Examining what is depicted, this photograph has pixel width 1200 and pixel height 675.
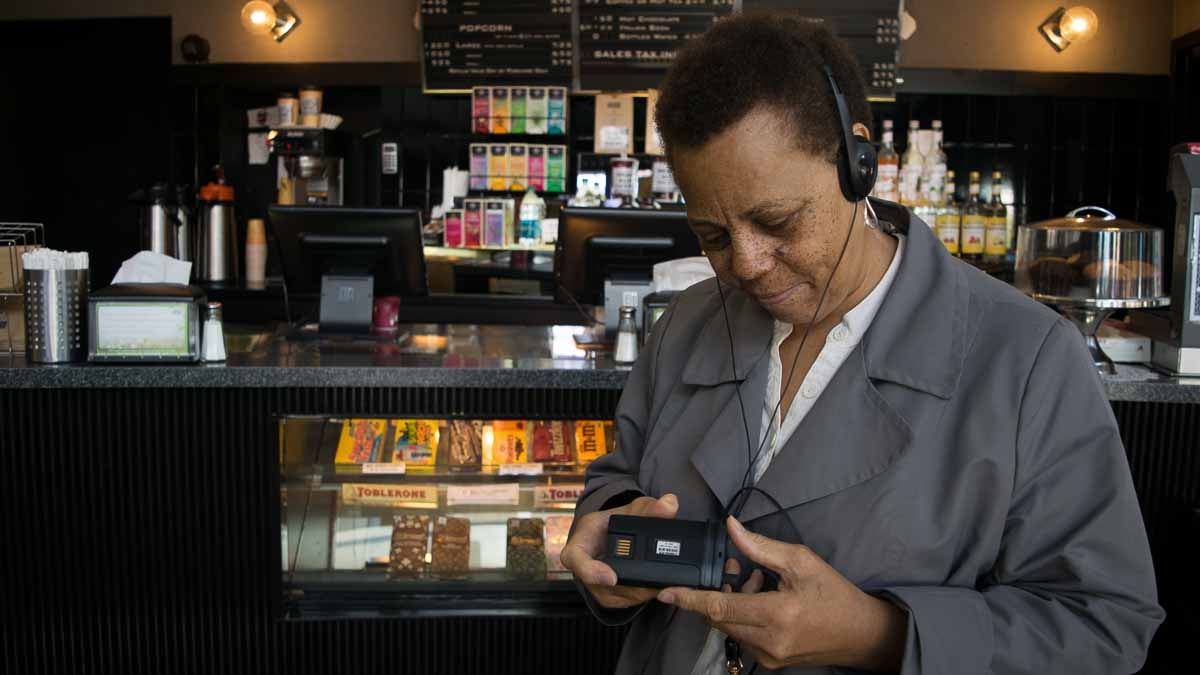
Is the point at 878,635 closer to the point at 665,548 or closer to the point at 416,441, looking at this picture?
the point at 665,548

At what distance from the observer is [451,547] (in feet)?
9.94

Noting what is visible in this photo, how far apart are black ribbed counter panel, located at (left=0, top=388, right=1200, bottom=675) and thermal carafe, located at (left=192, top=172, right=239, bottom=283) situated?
133 inches

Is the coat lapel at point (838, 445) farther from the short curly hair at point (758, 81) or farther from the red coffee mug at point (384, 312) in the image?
the red coffee mug at point (384, 312)

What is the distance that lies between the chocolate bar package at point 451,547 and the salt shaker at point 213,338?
0.72m

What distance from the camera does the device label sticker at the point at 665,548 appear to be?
1.16 meters

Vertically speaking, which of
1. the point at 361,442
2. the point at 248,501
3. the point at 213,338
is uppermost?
the point at 213,338

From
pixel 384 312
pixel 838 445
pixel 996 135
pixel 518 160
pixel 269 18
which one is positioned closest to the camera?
pixel 838 445

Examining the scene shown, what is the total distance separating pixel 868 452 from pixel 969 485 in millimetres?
103

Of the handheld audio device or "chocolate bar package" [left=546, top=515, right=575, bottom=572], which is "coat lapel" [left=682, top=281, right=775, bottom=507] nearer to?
the handheld audio device

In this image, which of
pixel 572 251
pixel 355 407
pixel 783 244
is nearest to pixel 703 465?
pixel 783 244

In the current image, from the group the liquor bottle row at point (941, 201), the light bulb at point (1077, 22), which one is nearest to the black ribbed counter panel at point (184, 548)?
the liquor bottle row at point (941, 201)

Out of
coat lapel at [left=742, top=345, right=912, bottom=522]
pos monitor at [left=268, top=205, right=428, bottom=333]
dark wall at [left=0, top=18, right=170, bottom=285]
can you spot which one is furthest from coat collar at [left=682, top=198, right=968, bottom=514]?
dark wall at [left=0, top=18, right=170, bottom=285]

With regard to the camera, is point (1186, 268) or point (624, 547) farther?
point (1186, 268)

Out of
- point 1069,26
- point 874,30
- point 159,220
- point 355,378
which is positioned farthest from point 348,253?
point 1069,26
